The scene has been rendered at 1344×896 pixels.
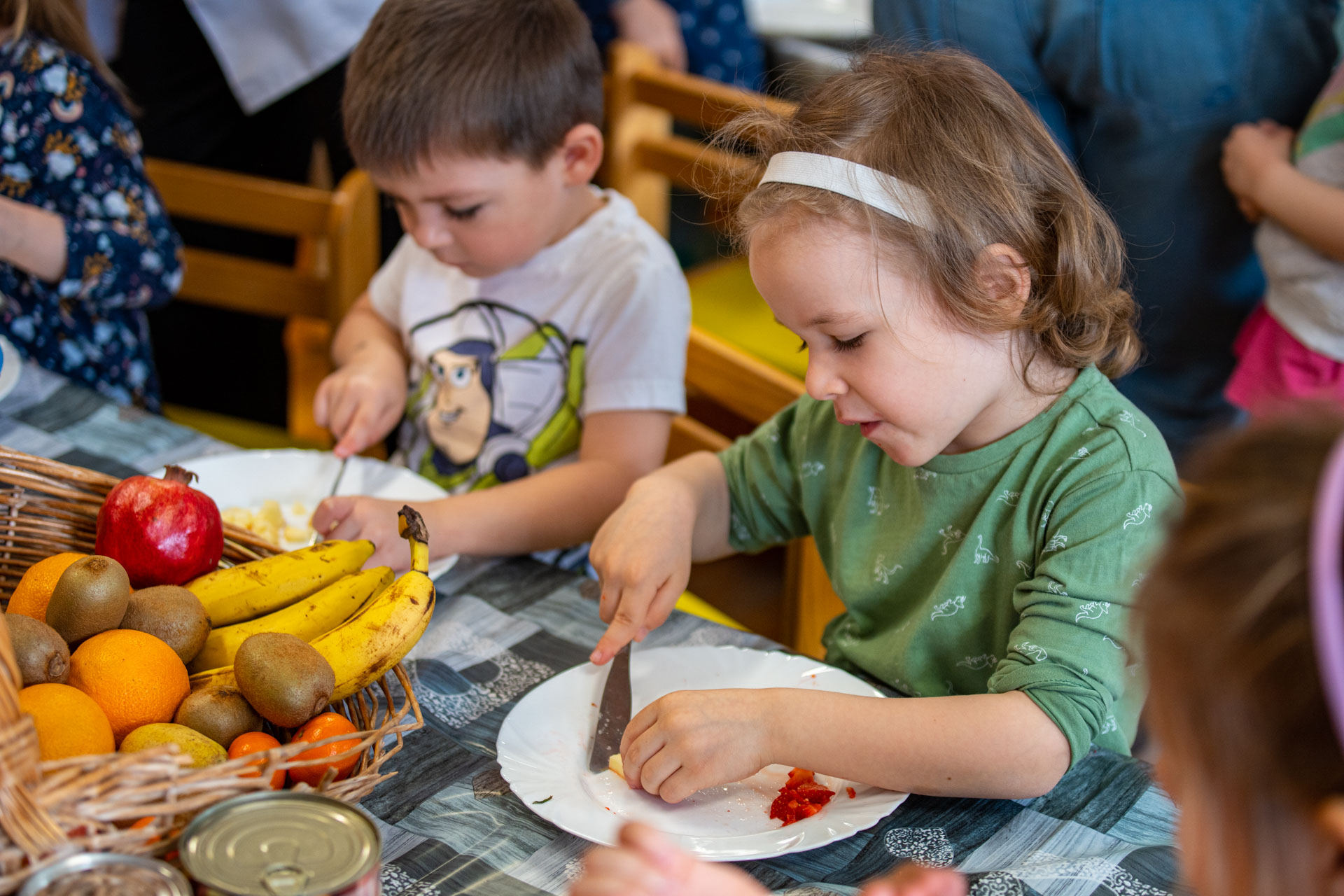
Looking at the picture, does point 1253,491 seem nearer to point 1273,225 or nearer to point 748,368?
point 748,368

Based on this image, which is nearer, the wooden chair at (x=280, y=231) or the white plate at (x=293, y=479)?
the white plate at (x=293, y=479)

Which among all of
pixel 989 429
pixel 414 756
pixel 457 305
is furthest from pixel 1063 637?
pixel 457 305

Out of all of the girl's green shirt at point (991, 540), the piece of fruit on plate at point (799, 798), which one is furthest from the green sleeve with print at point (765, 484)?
the piece of fruit on plate at point (799, 798)

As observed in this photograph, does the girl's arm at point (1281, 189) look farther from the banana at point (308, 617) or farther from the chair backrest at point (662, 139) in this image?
the banana at point (308, 617)

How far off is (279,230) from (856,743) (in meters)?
1.39

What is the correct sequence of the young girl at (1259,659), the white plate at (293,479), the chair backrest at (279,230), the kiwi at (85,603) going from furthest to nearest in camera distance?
the chair backrest at (279,230), the white plate at (293,479), the kiwi at (85,603), the young girl at (1259,659)

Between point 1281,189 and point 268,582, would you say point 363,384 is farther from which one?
point 1281,189

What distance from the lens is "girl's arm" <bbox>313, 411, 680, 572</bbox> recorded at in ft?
3.71

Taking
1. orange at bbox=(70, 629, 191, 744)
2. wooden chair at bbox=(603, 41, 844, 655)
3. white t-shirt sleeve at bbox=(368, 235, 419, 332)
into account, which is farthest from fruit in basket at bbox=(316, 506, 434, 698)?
white t-shirt sleeve at bbox=(368, 235, 419, 332)

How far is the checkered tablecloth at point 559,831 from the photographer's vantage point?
0.74m

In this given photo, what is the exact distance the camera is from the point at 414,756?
860mm

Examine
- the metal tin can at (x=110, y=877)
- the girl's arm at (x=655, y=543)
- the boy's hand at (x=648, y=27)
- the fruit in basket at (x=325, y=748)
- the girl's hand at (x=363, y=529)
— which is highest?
the boy's hand at (x=648, y=27)

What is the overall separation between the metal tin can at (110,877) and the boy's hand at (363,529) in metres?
0.58

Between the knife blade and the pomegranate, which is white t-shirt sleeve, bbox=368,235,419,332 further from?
the knife blade
